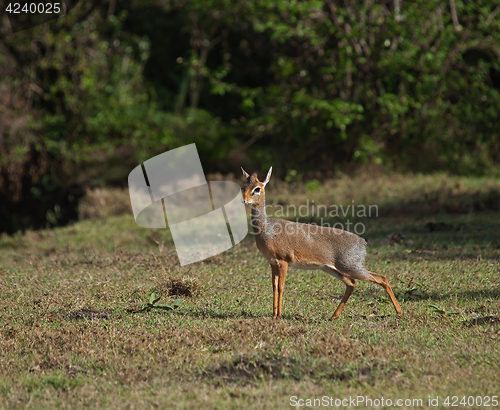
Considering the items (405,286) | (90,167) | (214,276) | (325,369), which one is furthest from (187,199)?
(325,369)

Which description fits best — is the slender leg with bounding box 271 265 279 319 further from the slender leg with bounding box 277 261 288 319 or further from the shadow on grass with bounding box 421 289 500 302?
the shadow on grass with bounding box 421 289 500 302

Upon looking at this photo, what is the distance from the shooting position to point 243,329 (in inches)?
207

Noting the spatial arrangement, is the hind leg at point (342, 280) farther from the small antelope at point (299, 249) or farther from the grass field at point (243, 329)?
the grass field at point (243, 329)

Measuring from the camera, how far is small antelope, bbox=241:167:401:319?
17.9 feet

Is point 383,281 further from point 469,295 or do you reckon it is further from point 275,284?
point 469,295

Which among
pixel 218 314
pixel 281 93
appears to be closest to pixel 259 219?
pixel 218 314

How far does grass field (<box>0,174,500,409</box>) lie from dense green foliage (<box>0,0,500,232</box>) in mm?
5311
